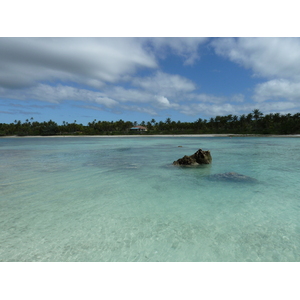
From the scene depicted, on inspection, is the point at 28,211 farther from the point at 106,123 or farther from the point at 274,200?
the point at 106,123

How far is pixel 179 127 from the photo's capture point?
128750 mm

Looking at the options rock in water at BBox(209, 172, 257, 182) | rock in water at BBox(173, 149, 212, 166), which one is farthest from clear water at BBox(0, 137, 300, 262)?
rock in water at BBox(173, 149, 212, 166)

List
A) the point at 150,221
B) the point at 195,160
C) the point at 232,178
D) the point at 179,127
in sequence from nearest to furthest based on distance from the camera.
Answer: the point at 150,221, the point at 232,178, the point at 195,160, the point at 179,127

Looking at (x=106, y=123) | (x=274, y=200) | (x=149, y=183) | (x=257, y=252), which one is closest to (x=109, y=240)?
(x=257, y=252)

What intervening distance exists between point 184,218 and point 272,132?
4317 inches

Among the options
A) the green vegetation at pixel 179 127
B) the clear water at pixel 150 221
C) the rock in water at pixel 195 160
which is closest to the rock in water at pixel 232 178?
the clear water at pixel 150 221

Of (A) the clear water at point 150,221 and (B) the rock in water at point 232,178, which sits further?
(B) the rock in water at point 232,178

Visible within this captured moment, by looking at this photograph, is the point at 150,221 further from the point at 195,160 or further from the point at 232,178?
the point at 195,160

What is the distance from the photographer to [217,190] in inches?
330

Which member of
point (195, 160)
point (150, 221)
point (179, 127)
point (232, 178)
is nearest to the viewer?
point (150, 221)

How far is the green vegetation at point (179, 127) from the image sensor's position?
107 meters

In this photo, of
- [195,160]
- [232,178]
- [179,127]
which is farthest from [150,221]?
[179,127]

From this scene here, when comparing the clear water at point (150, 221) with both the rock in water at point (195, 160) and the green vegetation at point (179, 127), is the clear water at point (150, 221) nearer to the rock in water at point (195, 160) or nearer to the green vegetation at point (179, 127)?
the rock in water at point (195, 160)

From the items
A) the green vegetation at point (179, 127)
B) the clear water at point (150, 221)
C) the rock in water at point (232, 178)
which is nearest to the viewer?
the clear water at point (150, 221)
